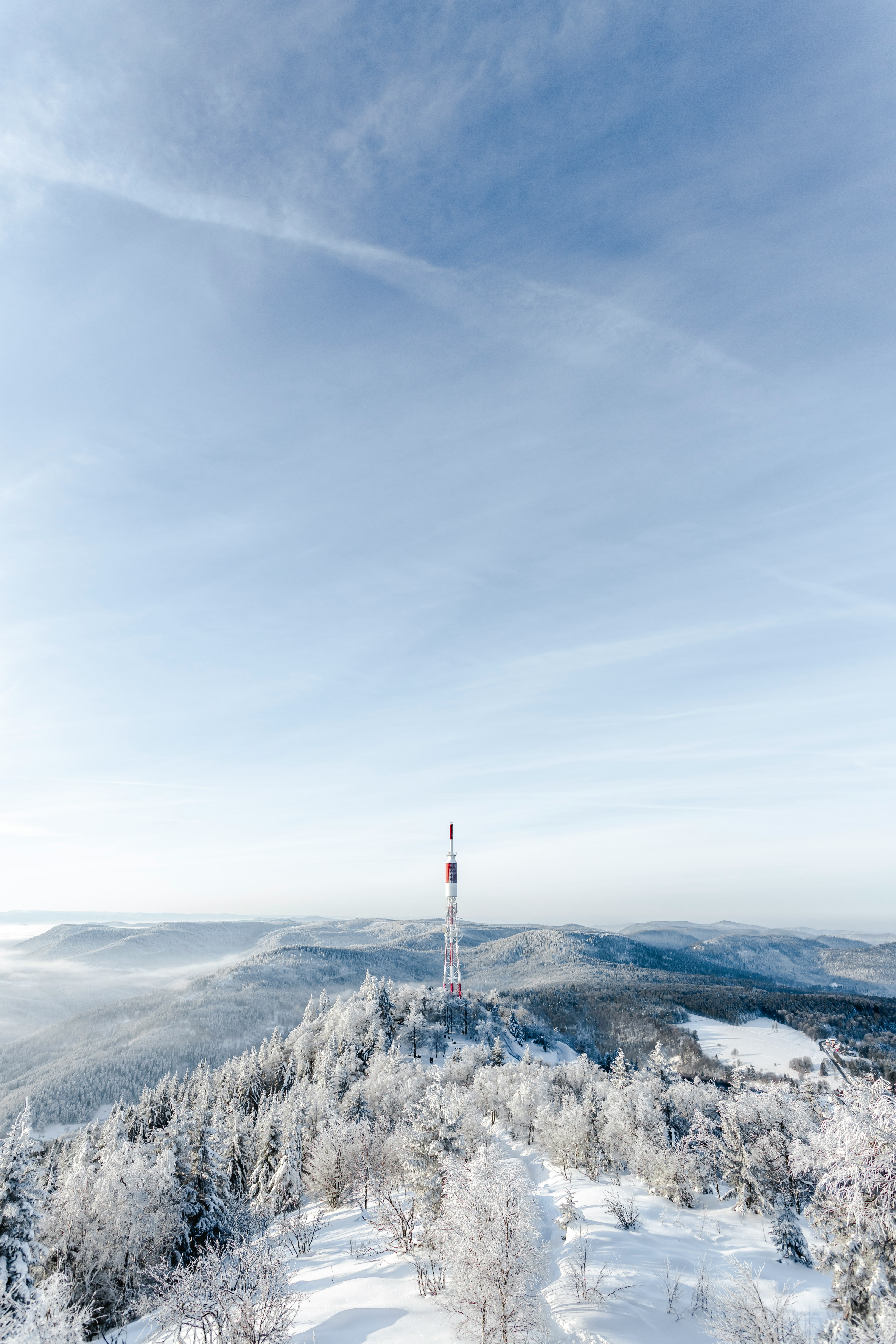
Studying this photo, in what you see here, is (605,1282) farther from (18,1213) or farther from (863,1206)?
(18,1213)

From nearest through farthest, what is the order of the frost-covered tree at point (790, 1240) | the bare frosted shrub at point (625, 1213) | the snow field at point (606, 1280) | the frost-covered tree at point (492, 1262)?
1. the frost-covered tree at point (492, 1262)
2. the snow field at point (606, 1280)
3. the frost-covered tree at point (790, 1240)
4. the bare frosted shrub at point (625, 1213)

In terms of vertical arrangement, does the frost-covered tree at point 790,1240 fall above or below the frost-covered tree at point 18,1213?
below

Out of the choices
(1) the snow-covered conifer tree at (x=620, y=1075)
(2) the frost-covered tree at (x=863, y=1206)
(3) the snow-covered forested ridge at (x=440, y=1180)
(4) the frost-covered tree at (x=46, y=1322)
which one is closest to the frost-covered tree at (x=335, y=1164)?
(3) the snow-covered forested ridge at (x=440, y=1180)

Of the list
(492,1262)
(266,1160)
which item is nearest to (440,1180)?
(492,1262)

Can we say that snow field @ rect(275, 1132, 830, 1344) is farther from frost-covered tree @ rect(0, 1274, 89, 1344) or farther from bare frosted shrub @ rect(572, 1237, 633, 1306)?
frost-covered tree @ rect(0, 1274, 89, 1344)

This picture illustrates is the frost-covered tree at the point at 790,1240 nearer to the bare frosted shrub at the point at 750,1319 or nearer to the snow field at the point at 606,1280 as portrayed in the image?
the snow field at the point at 606,1280

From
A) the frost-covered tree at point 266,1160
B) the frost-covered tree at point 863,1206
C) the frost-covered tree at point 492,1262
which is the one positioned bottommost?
the frost-covered tree at point 266,1160
